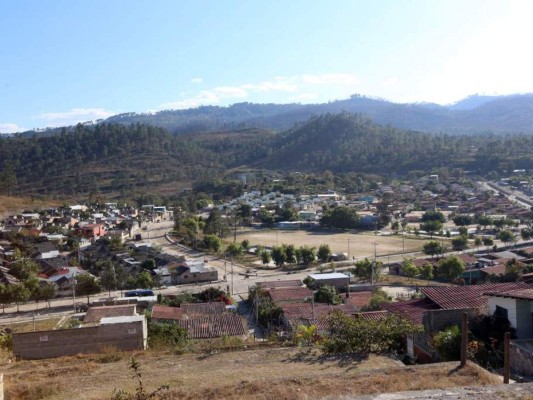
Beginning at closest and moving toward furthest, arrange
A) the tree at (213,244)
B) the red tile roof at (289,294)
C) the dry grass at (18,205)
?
1. the red tile roof at (289,294)
2. the tree at (213,244)
3. the dry grass at (18,205)

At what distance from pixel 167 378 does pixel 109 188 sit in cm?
7465

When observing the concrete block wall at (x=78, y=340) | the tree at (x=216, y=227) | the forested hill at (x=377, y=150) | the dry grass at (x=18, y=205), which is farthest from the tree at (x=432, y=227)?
the forested hill at (x=377, y=150)

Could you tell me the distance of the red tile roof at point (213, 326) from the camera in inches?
538

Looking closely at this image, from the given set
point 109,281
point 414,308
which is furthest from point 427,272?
point 414,308

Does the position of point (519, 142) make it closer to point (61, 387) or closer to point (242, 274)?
point (242, 274)

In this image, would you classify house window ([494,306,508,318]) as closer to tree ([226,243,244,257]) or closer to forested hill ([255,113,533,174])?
tree ([226,243,244,257])

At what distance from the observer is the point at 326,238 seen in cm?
4262

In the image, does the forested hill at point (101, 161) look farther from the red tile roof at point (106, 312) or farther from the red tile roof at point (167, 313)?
the red tile roof at point (106, 312)

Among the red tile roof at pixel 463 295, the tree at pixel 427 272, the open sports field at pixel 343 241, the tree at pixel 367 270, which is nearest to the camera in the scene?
the red tile roof at pixel 463 295

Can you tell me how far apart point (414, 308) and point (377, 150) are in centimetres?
9354

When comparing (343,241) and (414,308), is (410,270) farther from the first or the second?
(414,308)

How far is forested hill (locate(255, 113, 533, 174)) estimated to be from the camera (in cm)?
8630

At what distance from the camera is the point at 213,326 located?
46.8ft

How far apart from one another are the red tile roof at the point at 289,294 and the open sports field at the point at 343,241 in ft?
47.1
